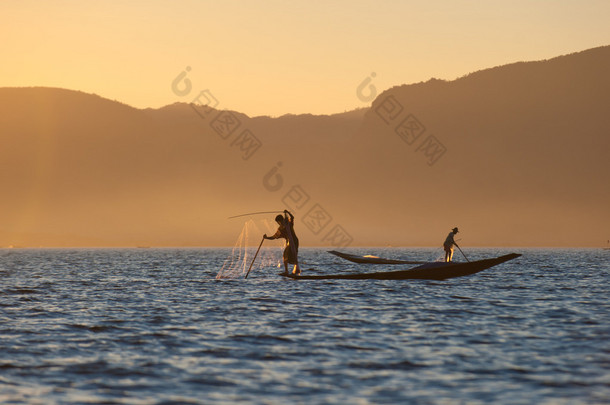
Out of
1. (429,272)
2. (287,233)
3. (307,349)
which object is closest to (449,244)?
(429,272)

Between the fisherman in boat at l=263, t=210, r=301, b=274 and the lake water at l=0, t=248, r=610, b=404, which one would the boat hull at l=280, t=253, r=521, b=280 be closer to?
the fisherman in boat at l=263, t=210, r=301, b=274

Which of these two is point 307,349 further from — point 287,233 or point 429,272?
point 429,272

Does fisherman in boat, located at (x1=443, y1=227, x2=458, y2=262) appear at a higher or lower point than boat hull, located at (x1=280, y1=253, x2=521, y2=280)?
higher

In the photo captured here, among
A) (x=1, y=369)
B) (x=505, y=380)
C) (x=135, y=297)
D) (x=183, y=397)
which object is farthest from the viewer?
(x=135, y=297)

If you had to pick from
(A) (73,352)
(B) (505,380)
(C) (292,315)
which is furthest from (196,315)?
(B) (505,380)

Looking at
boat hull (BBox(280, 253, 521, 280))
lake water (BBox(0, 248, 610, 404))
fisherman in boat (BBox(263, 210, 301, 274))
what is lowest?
lake water (BBox(0, 248, 610, 404))

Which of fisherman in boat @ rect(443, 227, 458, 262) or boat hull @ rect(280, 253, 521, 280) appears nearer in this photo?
boat hull @ rect(280, 253, 521, 280)

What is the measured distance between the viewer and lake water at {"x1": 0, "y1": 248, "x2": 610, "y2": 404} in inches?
554

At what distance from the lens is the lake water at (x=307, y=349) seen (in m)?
14.1

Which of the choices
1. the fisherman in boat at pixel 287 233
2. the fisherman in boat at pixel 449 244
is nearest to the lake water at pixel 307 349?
the fisherman in boat at pixel 287 233

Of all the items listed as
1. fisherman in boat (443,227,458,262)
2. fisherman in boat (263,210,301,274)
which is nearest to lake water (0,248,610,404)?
fisherman in boat (263,210,301,274)

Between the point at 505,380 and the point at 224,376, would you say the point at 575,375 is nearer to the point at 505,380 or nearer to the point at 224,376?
the point at 505,380

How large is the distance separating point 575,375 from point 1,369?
11170 millimetres

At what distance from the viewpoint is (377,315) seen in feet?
84.1
